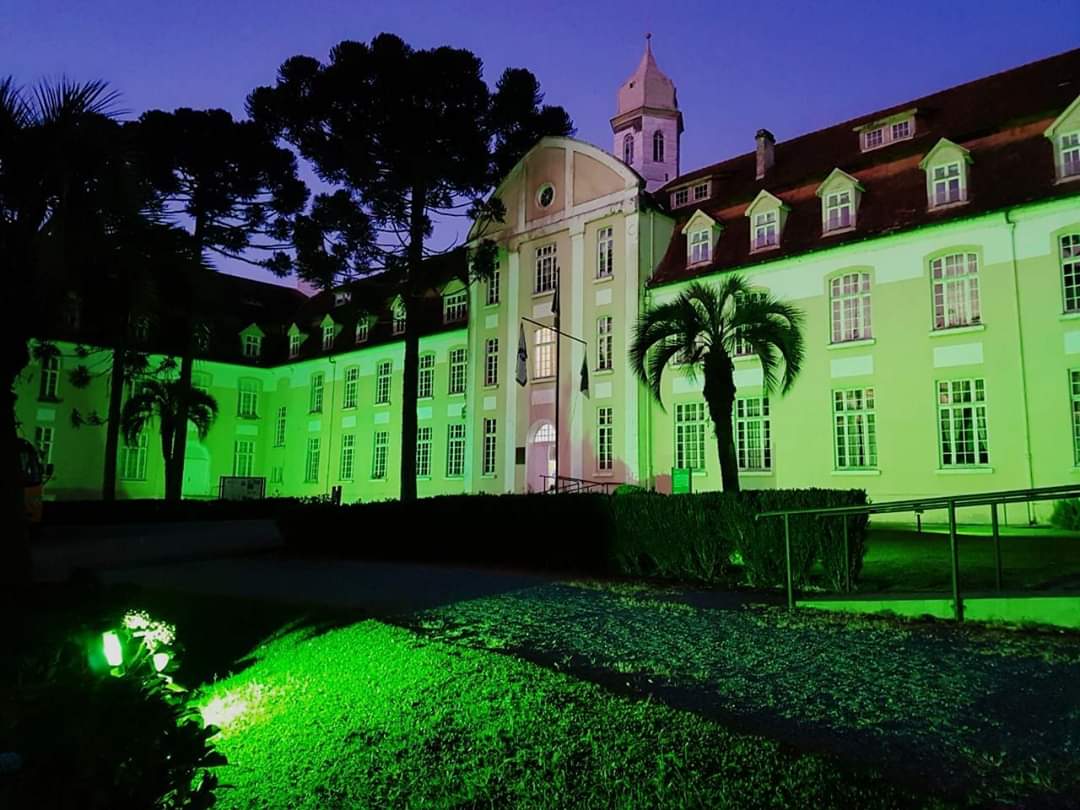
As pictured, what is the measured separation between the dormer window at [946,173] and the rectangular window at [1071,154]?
87.7 inches

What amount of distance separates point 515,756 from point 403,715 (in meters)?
1.14

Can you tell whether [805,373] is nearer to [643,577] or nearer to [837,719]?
[643,577]

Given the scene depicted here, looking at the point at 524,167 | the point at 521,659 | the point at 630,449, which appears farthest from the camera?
the point at 524,167

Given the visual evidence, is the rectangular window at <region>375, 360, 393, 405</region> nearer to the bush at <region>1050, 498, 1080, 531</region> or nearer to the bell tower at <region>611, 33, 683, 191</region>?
the bell tower at <region>611, 33, 683, 191</region>

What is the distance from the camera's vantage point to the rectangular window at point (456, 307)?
3591cm

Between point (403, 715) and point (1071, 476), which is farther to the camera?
point (1071, 476)

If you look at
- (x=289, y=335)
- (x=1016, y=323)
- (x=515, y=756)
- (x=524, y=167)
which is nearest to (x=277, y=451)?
(x=289, y=335)

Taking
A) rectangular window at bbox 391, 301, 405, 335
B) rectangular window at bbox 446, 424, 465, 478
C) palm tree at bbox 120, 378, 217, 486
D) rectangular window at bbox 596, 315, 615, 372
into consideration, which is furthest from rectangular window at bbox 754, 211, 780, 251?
palm tree at bbox 120, 378, 217, 486

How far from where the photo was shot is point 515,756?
4.34 metres

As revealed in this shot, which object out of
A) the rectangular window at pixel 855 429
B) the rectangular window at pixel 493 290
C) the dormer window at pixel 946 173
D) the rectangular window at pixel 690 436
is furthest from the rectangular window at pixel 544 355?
the dormer window at pixel 946 173

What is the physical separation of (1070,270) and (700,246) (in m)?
11.0

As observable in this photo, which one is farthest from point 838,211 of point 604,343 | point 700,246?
point 604,343

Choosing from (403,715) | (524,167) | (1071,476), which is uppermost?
(524,167)

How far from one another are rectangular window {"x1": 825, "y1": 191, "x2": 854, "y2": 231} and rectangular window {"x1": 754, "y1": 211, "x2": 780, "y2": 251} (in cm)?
170
